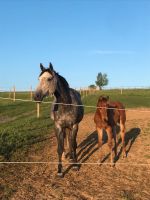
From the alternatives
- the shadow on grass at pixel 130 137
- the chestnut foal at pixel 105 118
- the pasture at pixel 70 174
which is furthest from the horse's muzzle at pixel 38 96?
the shadow on grass at pixel 130 137

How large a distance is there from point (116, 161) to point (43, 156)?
7.00ft

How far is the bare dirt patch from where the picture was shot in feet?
20.4

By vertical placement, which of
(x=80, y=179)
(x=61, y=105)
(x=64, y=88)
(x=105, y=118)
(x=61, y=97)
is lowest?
(x=80, y=179)

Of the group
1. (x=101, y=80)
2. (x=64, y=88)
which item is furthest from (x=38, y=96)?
(x=101, y=80)

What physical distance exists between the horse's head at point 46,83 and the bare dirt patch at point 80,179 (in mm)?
1832

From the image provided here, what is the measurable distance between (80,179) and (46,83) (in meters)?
2.25

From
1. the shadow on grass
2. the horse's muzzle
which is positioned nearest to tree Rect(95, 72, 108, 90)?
the shadow on grass

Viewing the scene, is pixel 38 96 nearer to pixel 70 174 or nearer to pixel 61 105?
pixel 61 105

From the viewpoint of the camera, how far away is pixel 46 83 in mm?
7133

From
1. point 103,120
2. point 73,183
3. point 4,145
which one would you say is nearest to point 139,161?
point 103,120

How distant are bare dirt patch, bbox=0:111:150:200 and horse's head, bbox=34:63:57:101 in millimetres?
1832

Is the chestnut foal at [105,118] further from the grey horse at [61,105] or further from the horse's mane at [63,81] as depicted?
the horse's mane at [63,81]

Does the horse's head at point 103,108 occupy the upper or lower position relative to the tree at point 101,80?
lower

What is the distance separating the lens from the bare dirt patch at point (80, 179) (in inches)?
245
